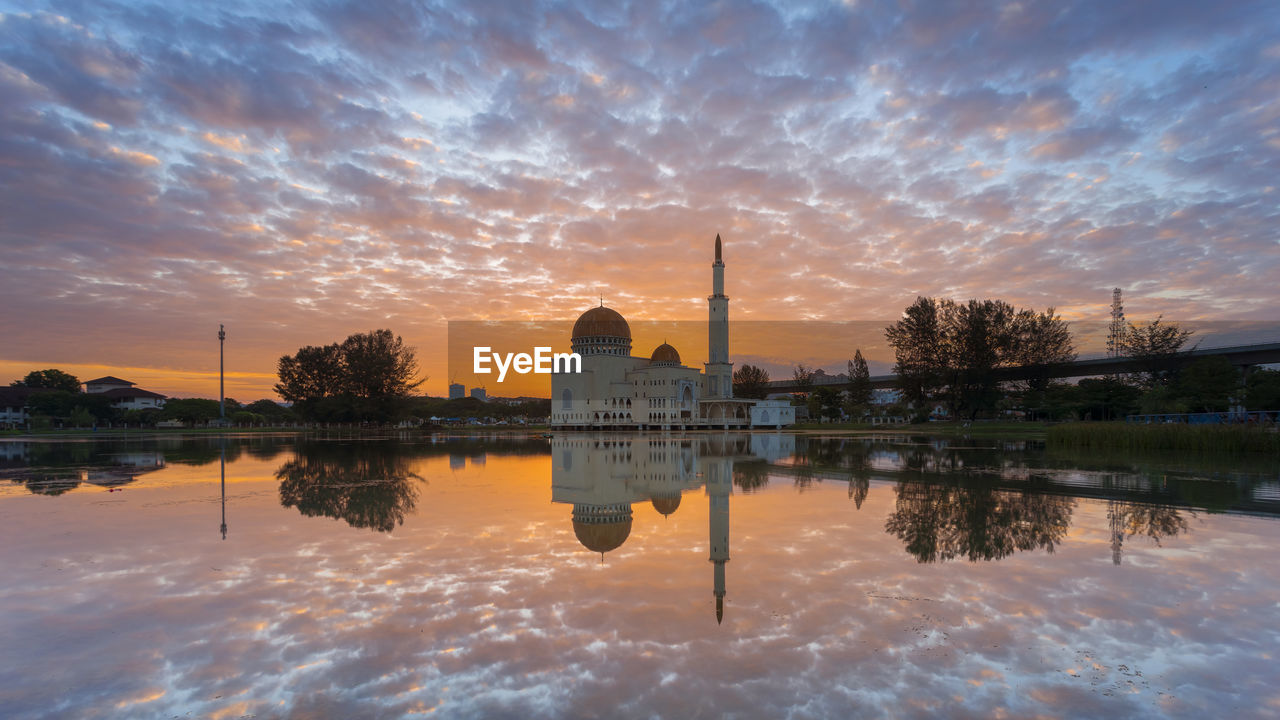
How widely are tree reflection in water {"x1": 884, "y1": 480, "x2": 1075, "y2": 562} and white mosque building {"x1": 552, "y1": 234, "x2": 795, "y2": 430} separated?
183ft

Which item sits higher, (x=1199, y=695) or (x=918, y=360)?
(x=918, y=360)

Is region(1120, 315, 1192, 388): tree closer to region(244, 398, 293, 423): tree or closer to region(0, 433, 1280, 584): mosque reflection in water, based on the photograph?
region(0, 433, 1280, 584): mosque reflection in water

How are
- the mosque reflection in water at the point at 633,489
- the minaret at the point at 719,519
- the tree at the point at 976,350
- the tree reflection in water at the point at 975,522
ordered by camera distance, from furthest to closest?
the tree at the point at 976,350 < the mosque reflection in water at the point at 633,489 < the tree reflection in water at the point at 975,522 < the minaret at the point at 719,519

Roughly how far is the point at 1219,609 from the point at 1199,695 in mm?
2418

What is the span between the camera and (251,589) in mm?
6762

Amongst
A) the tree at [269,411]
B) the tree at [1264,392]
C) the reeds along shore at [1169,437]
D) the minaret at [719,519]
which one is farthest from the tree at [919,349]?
the tree at [269,411]

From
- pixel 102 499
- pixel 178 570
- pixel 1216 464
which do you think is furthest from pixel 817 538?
pixel 1216 464

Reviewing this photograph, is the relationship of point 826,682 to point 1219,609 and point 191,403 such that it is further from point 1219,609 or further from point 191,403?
point 191,403

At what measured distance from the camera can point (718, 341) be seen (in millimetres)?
75875

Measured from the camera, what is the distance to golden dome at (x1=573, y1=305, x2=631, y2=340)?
3049 inches

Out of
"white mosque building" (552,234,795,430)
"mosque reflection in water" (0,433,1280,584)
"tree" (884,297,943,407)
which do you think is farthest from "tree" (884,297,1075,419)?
"mosque reflection in water" (0,433,1280,584)

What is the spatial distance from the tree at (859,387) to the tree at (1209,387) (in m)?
39.7

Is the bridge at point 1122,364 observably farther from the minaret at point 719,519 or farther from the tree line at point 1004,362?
the minaret at point 719,519

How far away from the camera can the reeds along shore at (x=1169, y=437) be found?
75.2 feet
